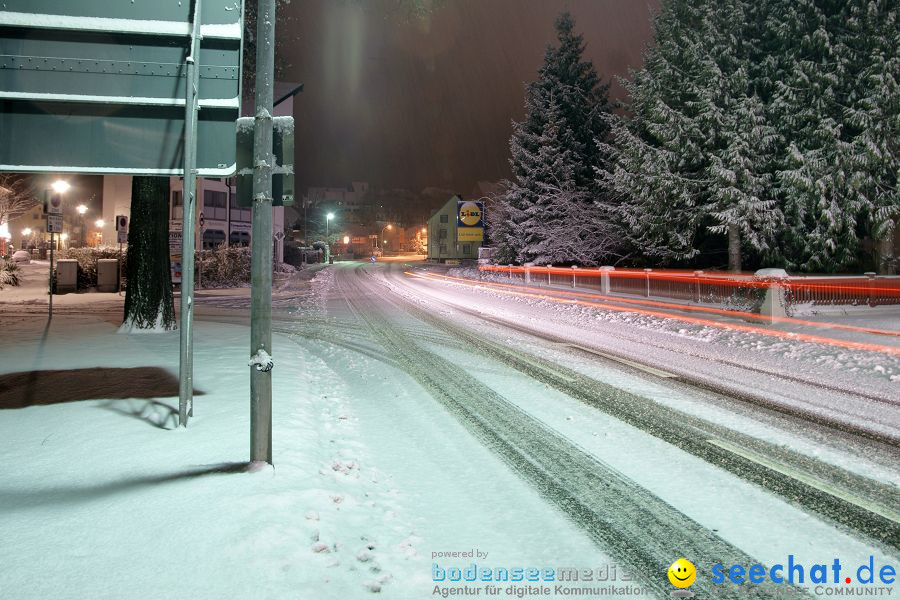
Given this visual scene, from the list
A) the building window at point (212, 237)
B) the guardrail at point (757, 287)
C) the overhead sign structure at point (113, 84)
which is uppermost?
the building window at point (212, 237)

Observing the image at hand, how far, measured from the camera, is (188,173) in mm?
5664

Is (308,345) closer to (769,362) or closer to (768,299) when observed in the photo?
(769,362)

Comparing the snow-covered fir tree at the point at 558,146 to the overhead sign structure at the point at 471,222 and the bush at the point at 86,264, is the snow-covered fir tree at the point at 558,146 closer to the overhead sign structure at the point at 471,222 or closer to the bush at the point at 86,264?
the bush at the point at 86,264

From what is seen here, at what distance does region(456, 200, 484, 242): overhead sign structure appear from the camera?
2427 inches

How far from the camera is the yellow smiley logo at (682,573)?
3.31 metres

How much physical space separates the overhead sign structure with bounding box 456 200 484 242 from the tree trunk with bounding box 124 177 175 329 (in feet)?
165

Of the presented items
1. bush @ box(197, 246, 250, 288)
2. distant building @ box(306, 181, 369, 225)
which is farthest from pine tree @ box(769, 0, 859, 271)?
distant building @ box(306, 181, 369, 225)

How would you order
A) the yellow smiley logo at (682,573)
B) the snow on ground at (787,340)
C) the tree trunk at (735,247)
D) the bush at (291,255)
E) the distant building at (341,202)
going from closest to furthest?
1. the yellow smiley logo at (682,573)
2. the snow on ground at (787,340)
3. the tree trunk at (735,247)
4. the bush at (291,255)
5. the distant building at (341,202)

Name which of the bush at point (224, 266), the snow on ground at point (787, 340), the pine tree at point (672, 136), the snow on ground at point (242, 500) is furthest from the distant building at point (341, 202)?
the snow on ground at point (242, 500)

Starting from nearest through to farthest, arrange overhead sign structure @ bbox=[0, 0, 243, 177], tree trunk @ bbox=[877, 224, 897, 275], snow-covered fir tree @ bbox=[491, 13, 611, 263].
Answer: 1. overhead sign structure @ bbox=[0, 0, 243, 177]
2. tree trunk @ bbox=[877, 224, 897, 275]
3. snow-covered fir tree @ bbox=[491, 13, 611, 263]

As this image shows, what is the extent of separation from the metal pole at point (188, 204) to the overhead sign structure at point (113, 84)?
122mm

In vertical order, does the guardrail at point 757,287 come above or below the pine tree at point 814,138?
below

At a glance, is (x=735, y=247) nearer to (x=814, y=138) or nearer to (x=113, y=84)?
(x=814, y=138)

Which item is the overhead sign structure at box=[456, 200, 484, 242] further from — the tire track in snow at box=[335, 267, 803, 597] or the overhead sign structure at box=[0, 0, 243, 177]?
the overhead sign structure at box=[0, 0, 243, 177]
